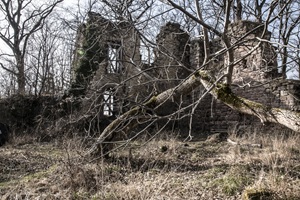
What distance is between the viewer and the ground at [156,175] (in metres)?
4.18

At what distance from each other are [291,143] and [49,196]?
5.42 metres

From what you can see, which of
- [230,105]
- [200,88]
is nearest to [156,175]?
[230,105]

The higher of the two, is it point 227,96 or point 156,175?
point 227,96

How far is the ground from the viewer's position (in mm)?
4184

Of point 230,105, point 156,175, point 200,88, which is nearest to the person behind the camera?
point 230,105

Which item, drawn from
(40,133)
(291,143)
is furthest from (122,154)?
(40,133)

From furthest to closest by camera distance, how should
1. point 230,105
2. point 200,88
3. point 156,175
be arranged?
point 200,88 → point 156,175 → point 230,105

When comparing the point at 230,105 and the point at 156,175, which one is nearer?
the point at 230,105

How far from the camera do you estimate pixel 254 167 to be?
530cm

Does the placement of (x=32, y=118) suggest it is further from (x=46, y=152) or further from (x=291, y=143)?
(x=291, y=143)

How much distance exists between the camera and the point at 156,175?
5191 mm

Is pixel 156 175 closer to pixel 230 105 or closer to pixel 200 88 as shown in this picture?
pixel 230 105

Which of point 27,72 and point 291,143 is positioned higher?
point 27,72

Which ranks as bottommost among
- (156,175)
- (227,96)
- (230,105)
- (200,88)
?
(156,175)
